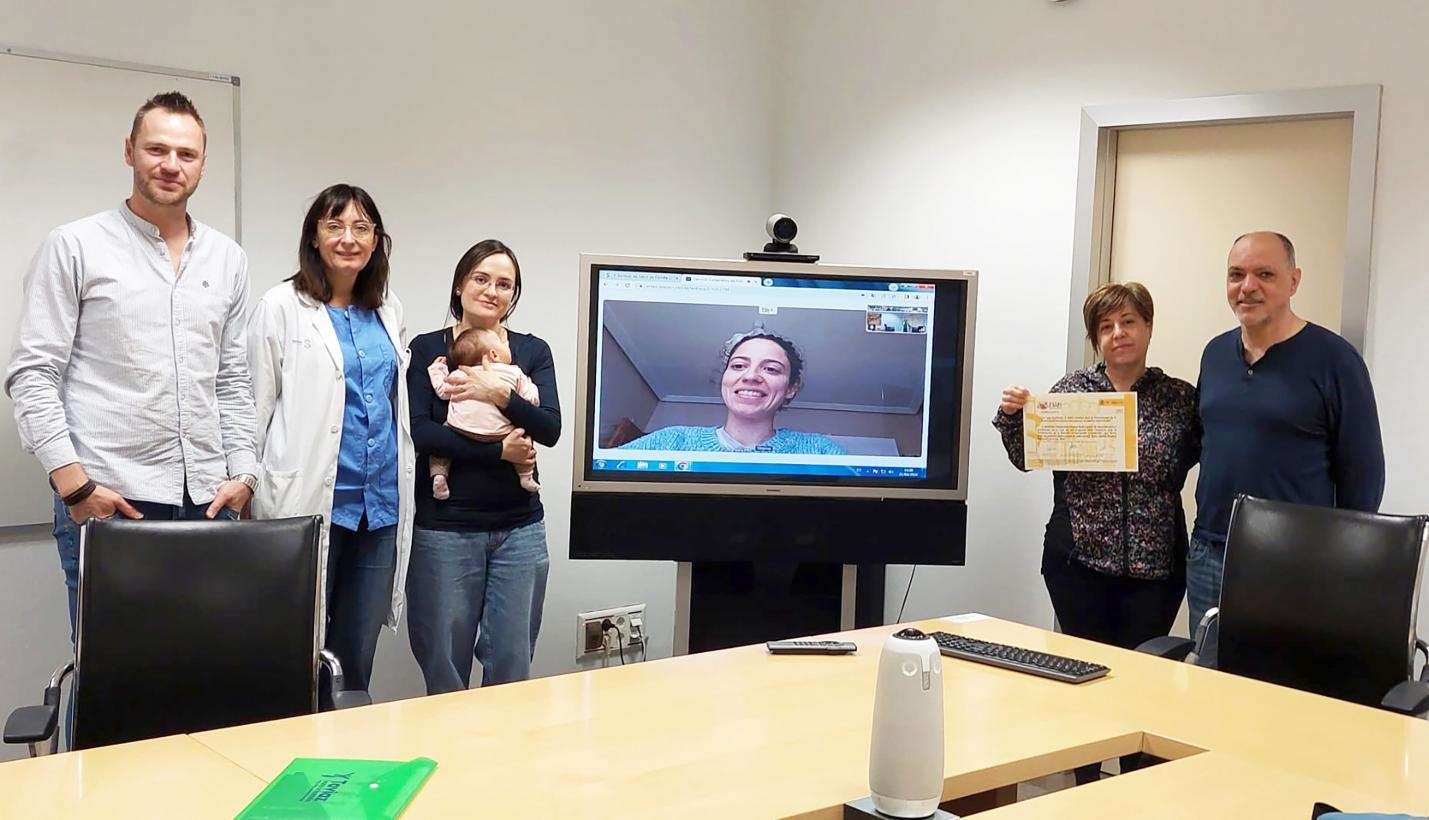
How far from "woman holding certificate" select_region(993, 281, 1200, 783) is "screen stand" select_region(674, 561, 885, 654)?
2.15 ft

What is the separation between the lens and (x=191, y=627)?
222 cm

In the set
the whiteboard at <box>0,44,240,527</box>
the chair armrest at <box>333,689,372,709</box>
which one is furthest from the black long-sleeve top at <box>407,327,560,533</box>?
the chair armrest at <box>333,689,372,709</box>

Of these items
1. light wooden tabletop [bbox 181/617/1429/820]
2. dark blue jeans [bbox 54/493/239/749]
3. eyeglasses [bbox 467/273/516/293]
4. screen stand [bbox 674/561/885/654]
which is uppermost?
eyeglasses [bbox 467/273/516/293]

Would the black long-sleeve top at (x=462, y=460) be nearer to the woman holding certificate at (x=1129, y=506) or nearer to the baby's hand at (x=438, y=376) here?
the baby's hand at (x=438, y=376)

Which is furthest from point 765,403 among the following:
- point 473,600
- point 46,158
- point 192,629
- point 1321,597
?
point 46,158

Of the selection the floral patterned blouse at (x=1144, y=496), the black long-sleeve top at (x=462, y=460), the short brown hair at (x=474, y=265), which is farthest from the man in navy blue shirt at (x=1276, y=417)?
the short brown hair at (x=474, y=265)

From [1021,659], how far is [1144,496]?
3.63 feet

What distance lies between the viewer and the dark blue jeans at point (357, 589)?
309cm

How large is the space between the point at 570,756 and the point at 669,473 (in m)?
1.72

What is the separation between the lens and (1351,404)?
303cm

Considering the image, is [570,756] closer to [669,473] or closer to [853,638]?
[853,638]

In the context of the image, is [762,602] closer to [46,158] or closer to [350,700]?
[350,700]

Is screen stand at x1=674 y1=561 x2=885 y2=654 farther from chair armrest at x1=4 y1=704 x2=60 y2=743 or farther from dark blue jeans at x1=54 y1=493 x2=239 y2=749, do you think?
chair armrest at x1=4 y1=704 x2=60 y2=743

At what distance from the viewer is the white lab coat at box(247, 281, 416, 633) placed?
2.96 metres
